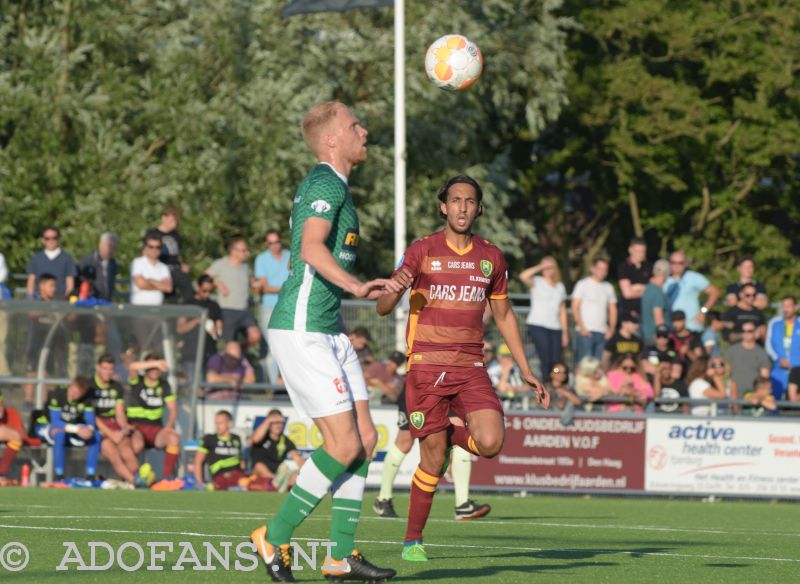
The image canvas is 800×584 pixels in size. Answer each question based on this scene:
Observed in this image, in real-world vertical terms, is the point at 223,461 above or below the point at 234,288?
below

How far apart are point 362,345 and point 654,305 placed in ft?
12.5

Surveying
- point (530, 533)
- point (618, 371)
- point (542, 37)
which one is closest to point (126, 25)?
point (542, 37)

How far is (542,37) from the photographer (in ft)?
116

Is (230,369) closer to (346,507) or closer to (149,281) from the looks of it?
(149,281)

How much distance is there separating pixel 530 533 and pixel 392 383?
26.6ft

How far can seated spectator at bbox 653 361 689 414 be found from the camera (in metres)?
21.0

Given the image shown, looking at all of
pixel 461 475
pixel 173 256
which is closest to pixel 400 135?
pixel 173 256

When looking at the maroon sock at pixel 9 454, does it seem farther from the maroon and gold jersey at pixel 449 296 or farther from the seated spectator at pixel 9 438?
the maroon and gold jersey at pixel 449 296

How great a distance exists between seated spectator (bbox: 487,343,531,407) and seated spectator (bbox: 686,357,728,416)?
83.1 inches

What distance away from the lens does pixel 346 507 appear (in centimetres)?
816

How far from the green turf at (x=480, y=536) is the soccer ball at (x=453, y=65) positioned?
150 inches

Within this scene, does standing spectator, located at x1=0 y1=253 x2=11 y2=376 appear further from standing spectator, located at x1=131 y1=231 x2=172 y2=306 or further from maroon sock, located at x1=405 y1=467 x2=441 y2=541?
maroon sock, located at x1=405 y1=467 x2=441 y2=541

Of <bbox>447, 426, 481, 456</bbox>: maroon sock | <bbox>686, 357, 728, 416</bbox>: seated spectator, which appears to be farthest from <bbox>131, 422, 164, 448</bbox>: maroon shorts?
<bbox>447, 426, 481, 456</bbox>: maroon sock

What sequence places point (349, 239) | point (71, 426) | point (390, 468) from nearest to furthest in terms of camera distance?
point (349, 239)
point (390, 468)
point (71, 426)
